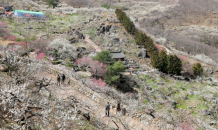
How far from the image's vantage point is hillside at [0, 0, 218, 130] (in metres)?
9.29

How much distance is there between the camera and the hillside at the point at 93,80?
9.29m

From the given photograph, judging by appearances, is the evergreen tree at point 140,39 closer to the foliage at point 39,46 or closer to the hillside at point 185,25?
the hillside at point 185,25

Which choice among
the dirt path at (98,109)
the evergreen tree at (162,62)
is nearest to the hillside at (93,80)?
the dirt path at (98,109)

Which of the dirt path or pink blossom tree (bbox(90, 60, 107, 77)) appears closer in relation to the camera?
the dirt path

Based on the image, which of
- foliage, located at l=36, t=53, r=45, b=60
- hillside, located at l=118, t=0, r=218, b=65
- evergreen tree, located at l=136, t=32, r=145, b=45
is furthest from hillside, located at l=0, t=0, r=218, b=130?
evergreen tree, located at l=136, t=32, r=145, b=45

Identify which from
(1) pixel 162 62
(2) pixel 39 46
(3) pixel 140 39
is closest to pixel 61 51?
(2) pixel 39 46

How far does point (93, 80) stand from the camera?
23641 millimetres

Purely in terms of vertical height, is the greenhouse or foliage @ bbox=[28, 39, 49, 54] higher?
the greenhouse

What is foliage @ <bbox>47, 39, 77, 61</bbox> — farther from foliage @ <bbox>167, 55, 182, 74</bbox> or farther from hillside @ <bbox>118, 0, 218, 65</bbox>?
hillside @ <bbox>118, 0, 218, 65</bbox>

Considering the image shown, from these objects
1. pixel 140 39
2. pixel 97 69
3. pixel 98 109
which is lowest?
pixel 98 109

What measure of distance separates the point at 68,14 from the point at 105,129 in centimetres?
6534

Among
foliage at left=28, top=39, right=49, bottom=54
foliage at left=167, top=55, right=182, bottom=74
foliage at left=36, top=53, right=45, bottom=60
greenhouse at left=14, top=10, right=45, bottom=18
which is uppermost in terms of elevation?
greenhouse at left=14, top=10, right=45, bottom=18

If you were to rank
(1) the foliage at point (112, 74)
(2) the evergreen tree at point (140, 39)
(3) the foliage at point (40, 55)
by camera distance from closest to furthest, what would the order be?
(1) the foliage at point (112, 74) → (3) the foliage at point (40, 55) → (2) the evergreen tree at point (140, 39)

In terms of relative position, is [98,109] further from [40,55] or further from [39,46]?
[39,46]
